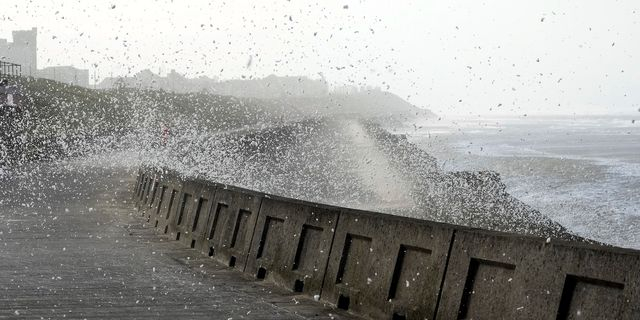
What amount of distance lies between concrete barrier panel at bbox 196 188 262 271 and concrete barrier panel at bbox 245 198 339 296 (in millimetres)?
292

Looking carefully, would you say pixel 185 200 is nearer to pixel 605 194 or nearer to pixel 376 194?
pixel 376 194

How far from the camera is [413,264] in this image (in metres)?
8.50

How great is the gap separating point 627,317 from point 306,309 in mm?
4014

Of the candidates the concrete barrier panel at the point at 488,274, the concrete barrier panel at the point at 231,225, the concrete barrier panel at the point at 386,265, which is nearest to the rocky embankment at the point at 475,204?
the concrete barrier panel at the point at 231,225

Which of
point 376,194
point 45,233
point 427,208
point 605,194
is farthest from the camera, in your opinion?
point 605,194

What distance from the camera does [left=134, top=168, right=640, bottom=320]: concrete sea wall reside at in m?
6.24

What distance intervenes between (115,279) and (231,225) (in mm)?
2258

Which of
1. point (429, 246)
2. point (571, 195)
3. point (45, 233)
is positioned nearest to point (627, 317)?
point (429, 246)

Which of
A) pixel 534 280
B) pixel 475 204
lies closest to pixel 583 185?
pixel 475 204

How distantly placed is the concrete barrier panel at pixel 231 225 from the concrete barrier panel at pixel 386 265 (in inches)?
104

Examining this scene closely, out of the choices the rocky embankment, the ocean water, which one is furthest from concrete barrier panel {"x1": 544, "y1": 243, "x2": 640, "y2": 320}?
the ocean water

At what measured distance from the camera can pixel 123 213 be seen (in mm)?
23453

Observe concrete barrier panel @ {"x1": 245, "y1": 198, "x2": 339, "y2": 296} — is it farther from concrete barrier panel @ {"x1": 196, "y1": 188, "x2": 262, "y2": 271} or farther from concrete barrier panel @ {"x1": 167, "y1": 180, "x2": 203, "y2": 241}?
concrete barrier panel @ {"x1": 167, "y1": 180, "x2": 203, "y2": 241}

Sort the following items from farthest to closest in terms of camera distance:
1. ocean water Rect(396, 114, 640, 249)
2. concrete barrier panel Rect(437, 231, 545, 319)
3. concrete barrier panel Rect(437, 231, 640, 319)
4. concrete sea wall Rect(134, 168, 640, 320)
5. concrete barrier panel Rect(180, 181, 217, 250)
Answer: ocean water Rect(396, 114, 640, 249) < concrete barrier panel Rect(180, 181, 217, 250) < concrete barrier panel Rect(437, 231, 545, 319) < concrete sea wall Rect(134, 168, 640, 320) < concrete barrier panel Rect(437, 231, 640, 319)
